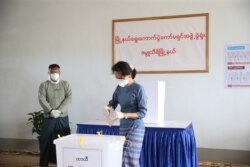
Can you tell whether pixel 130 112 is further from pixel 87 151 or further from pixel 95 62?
pixel 95 62

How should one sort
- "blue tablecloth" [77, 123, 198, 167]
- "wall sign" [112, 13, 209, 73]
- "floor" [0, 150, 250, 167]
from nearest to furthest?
"blue tablecloth" [77, 123, 198, 167] < "floor" [0, 150, 250, 167] < "wall sign" [112, 13, 209, 73]

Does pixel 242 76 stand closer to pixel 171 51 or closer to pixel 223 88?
pixel 223 88

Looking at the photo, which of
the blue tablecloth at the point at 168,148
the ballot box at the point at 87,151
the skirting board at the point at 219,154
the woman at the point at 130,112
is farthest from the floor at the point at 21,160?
the ballot box at the point at 87,151

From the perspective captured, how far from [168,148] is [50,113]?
1399mm

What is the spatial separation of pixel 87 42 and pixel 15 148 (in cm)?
190

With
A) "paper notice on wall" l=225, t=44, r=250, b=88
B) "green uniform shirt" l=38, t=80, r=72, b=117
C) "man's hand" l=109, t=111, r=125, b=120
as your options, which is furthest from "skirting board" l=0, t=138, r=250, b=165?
"man's hand" l=109, t=111, r=125, b=120

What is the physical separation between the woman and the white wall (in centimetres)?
212

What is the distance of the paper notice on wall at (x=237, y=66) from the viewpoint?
399 cm

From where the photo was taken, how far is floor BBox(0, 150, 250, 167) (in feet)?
12.1

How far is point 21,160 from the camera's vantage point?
404 cm

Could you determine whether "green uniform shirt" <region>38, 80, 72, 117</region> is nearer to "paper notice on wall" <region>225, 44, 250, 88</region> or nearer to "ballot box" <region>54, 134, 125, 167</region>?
"ballot box" <region>54, 134, 125, 167</region>

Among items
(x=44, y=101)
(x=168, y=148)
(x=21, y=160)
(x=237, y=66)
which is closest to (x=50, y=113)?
(x=44, y=101)

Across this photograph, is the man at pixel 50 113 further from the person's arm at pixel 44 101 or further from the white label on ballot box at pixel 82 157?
the white label on ballot box at pixel 82 157

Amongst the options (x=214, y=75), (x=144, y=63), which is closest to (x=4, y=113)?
(x=144, y=63)
